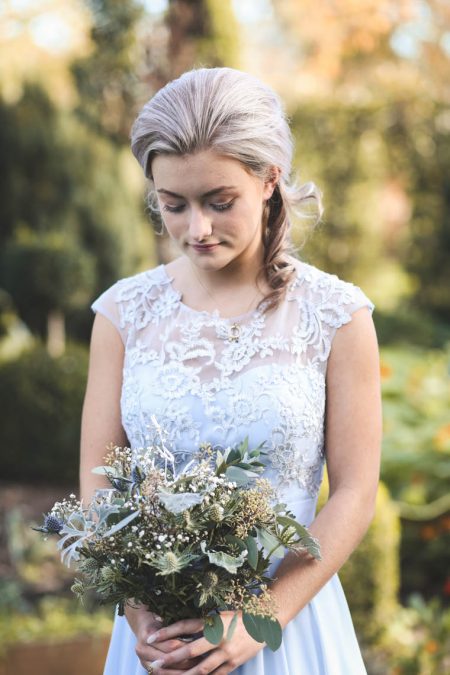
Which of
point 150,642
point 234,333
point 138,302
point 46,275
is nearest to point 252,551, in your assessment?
point 150,642

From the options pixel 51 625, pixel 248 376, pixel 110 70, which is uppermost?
pixel 110 70

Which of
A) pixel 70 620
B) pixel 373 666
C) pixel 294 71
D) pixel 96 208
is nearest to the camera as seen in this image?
pixel 373 666

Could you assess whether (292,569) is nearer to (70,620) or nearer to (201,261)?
(201,261)

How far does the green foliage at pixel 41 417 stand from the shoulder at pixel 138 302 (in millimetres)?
5701

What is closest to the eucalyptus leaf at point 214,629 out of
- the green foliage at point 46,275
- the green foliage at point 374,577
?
the green foliage at point 374,577

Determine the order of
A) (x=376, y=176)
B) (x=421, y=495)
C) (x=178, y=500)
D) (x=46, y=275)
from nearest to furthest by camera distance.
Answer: (x=178, y=500) → (x=421, y=495) → (x=46, y=275) → (x=376, y=176)

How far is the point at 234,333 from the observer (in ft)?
8.14

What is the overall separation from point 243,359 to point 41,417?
20.3ft

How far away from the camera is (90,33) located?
1068cm

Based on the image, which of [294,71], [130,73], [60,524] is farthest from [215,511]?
[294,71]

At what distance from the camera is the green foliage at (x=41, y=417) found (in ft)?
27.2

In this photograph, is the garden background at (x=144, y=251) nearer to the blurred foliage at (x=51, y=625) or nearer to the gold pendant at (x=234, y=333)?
the blurred foliage at (x=51, y=625)

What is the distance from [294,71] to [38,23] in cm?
761

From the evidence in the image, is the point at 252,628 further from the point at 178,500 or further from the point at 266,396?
the point at 266,396
